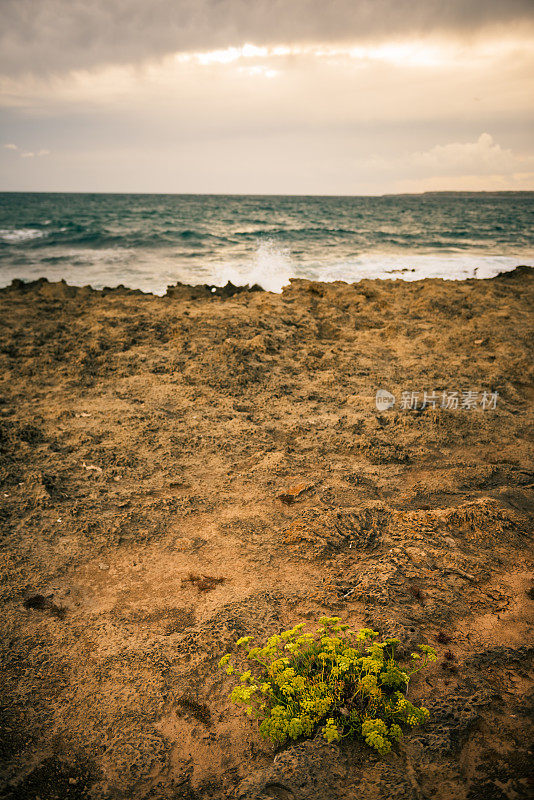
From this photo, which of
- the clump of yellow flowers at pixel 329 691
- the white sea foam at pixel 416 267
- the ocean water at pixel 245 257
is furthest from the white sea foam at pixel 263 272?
the clump of yellow flowers at pixel 329 691

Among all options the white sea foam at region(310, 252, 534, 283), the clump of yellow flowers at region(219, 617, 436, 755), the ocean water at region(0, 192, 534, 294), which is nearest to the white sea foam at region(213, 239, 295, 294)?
the ocean water at region(0, 192, 534, 294)

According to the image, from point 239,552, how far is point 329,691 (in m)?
1.05

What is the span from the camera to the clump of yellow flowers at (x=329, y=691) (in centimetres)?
174

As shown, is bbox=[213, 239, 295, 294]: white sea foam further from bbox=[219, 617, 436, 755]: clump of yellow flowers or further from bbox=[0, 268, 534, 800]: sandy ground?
bbox=[219, 617, 436, 755]: clump of yellow flowers

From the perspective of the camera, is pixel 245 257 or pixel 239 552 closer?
pixel 239 552

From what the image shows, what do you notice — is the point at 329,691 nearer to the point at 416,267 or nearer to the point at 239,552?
the point at 239,552

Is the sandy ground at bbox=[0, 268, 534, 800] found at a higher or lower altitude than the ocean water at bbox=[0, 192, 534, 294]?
lower

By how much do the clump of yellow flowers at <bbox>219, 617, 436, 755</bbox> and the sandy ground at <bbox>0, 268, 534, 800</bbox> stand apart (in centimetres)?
8

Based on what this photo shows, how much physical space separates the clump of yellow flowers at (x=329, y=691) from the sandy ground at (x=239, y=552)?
85mm

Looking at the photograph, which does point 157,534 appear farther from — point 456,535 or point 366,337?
point 366,337

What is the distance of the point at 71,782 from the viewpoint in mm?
Result: 1672

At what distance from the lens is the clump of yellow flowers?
1.74 metres

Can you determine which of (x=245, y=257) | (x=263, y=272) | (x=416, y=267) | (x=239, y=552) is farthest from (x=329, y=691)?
(x=245, y=257)

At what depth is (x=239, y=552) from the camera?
2771mm
